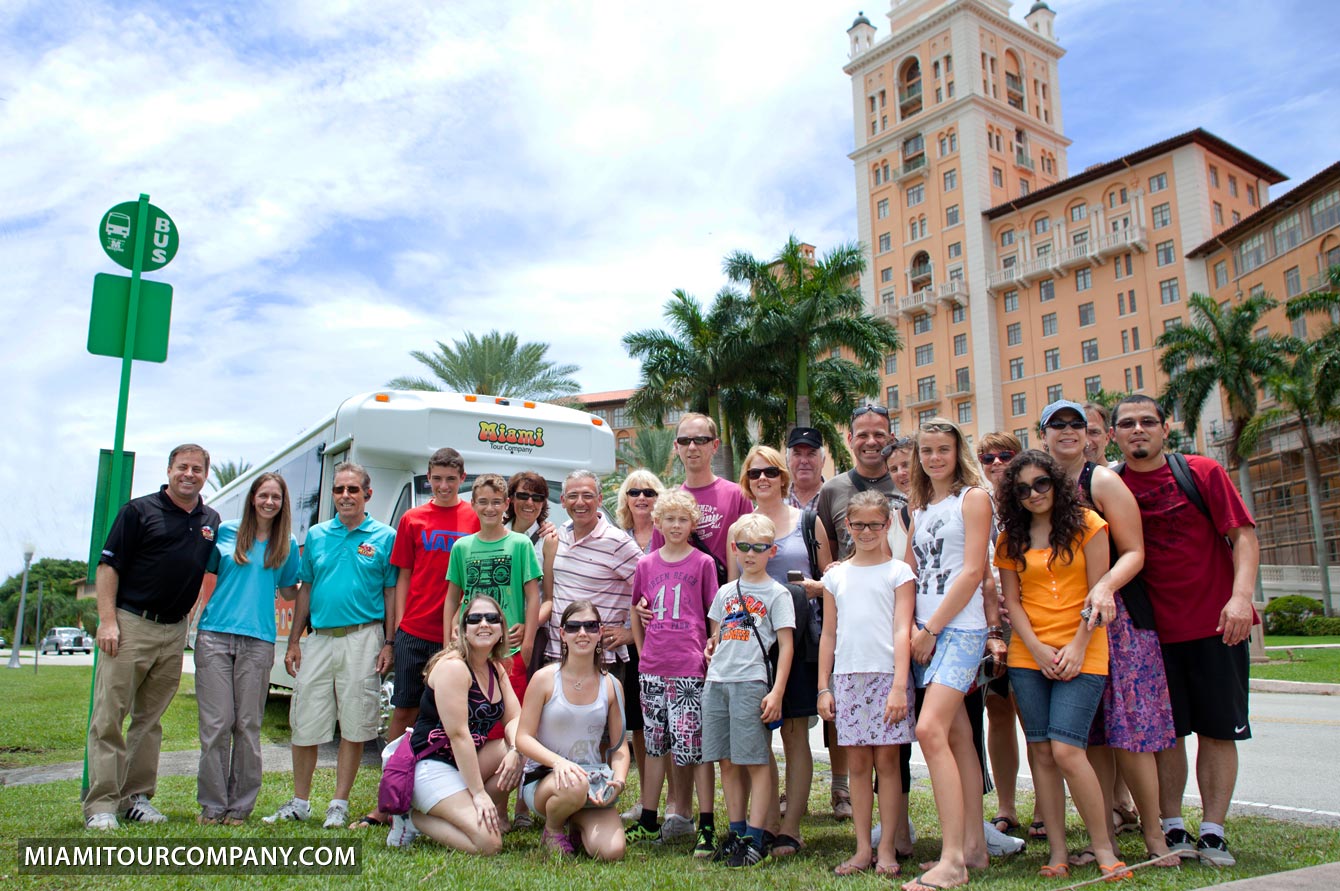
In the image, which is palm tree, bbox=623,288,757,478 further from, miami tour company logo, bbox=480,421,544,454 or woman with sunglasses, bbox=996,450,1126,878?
woman with sunglasses, bbox=996,450,1126,878

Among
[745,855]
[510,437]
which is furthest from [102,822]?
[510,437]

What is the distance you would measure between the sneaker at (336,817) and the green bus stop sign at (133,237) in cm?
370

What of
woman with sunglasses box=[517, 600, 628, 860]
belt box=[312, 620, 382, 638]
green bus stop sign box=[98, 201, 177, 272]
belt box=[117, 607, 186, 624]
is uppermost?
green bus stop sign box=[98, 201, 177, 272]

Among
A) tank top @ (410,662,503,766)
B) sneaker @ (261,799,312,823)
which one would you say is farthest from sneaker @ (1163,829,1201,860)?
sneaker @ (261,799,312,823)

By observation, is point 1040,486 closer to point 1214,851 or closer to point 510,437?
point 1214,851

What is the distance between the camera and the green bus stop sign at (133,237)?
20.1 feet

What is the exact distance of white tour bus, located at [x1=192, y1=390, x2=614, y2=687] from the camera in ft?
28.1

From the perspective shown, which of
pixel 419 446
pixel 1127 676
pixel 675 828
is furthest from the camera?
pixel 419 446

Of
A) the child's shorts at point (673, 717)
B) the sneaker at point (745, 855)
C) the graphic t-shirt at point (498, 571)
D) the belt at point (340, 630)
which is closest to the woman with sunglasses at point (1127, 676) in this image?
the sneaker at point (745, 855)

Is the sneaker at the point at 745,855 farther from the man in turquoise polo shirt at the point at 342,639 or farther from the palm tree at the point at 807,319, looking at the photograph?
the palm tree at the point at 807,319

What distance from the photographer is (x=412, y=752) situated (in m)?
5.09

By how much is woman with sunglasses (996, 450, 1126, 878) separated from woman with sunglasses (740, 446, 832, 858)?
1042 millimetres

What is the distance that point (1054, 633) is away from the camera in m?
4.39

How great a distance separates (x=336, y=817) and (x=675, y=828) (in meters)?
2.03
